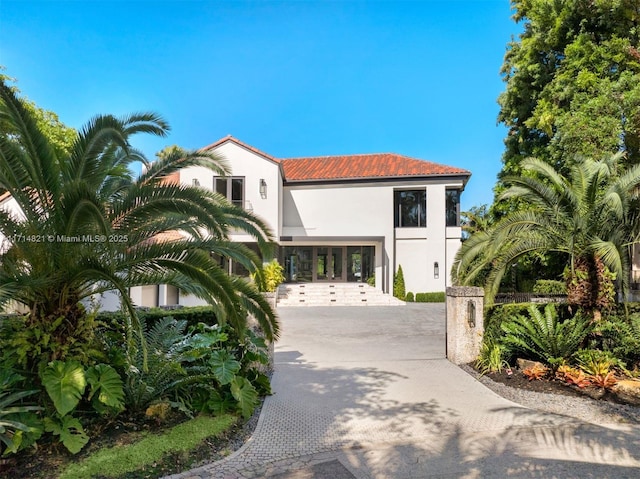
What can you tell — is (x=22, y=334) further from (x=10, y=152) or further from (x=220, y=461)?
(x=220, y=461)

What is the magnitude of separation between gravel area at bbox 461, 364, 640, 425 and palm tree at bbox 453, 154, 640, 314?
2090 millimetres

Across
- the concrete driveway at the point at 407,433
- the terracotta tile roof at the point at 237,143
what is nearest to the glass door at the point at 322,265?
the terracotta tile roof at the point at 237,143

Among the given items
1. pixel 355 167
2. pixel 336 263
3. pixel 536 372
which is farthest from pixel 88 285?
pixel 355 167

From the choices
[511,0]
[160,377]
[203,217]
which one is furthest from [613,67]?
[160,377]

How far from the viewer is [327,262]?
25.0 m

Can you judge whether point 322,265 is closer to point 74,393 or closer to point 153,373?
point 153,373

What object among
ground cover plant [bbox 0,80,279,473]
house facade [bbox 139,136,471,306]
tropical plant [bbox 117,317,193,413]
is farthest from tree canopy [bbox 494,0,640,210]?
tropical plant [bbox 117,317,193,413]

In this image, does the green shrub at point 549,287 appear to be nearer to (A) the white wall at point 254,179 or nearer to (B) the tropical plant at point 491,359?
(B) the tropical plant at point 491,359

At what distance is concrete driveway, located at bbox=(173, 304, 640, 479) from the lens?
404 centimetres

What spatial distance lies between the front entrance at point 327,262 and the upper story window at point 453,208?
18.3 feet

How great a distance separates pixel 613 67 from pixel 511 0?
255 inches

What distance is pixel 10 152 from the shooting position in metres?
4.53

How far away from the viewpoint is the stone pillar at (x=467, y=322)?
320 inches

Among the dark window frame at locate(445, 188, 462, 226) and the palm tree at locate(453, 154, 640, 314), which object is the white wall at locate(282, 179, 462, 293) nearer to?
the dark window frame at locate(445, 188, 462, 226)
